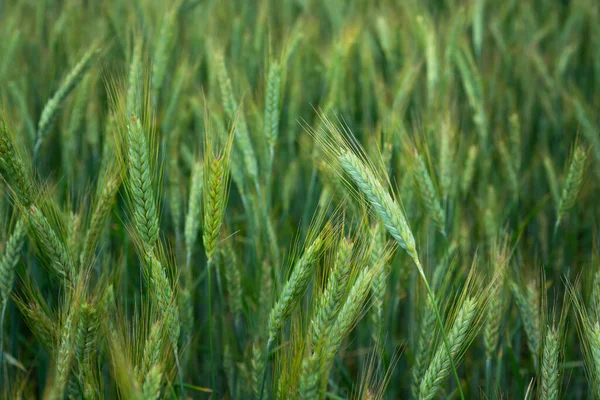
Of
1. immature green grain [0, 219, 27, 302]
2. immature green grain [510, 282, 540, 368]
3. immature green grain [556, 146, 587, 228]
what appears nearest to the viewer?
immature green grain [0, 219, 27, 302]

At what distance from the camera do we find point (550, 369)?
1141mm

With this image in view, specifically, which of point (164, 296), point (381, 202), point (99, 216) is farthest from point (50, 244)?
point (381, 202)

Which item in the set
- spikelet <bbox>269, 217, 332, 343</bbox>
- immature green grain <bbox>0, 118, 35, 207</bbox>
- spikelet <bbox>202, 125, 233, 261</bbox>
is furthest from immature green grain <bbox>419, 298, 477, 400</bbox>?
immature green grain <bbox>0, 118, 35, 207</bbox>

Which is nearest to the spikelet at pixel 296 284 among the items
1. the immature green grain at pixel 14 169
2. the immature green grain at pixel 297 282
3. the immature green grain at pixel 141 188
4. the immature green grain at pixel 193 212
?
the immature green grain at pixel 297 282

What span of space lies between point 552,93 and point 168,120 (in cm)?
151

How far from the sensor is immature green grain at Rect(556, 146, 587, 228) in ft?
4.91

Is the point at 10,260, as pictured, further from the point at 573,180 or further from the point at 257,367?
the point at 573,180

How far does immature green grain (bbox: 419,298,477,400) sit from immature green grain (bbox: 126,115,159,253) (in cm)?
56

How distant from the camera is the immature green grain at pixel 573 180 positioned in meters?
1.50

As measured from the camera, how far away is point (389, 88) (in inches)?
95.7

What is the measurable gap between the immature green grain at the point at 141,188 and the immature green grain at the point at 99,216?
213mm

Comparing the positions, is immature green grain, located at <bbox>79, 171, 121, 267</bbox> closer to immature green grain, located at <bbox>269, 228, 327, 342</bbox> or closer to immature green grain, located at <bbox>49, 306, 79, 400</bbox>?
immature green grain, located at <bbox>49, 306, 79, 400</bbox>

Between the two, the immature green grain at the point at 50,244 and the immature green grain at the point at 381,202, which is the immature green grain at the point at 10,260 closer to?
A: the immature green grain at the point at 50,244

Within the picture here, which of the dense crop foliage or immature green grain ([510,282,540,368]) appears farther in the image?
immature green grain ([510,282,540,368])
